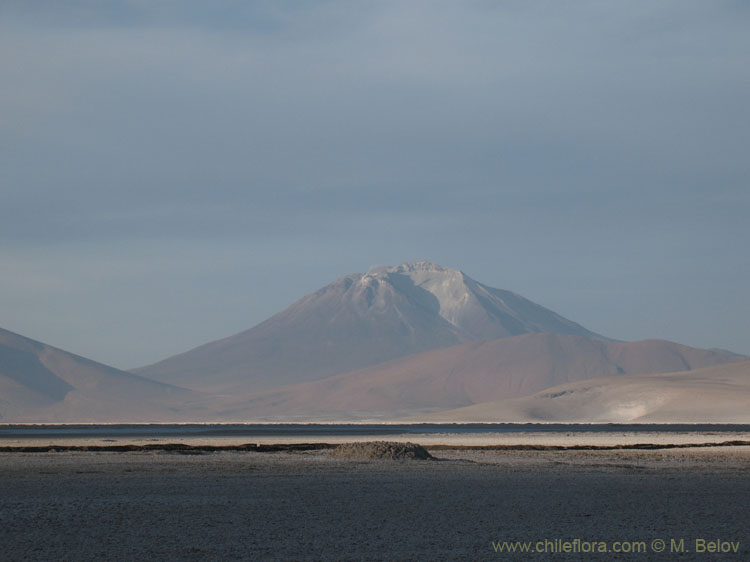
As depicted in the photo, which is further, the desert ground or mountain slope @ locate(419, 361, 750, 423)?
mountain slope @ locate(419, 361, 750, 423)

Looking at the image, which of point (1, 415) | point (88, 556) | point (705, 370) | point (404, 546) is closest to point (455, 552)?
point (404, 546)

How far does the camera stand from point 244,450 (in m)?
46.3

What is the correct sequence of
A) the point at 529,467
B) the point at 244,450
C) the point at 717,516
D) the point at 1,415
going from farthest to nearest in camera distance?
the point at 1,415, the point at 244,450, the point at 529,467, the point at 717,516

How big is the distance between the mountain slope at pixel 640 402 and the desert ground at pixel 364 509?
9639cm

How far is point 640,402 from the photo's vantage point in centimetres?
14388

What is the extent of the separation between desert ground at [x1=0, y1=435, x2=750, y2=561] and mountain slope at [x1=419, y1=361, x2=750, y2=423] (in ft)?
316

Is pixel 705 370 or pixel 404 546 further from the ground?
pixel 705 370

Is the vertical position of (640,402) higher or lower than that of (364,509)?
higher

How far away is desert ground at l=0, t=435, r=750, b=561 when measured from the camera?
15555mm

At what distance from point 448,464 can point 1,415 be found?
175014mm

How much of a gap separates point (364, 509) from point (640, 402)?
12945cm

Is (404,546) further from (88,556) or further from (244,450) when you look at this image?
(244,450)

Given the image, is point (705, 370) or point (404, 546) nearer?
point (404, 546)

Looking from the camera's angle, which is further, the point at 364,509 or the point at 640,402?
the point at 640,402
